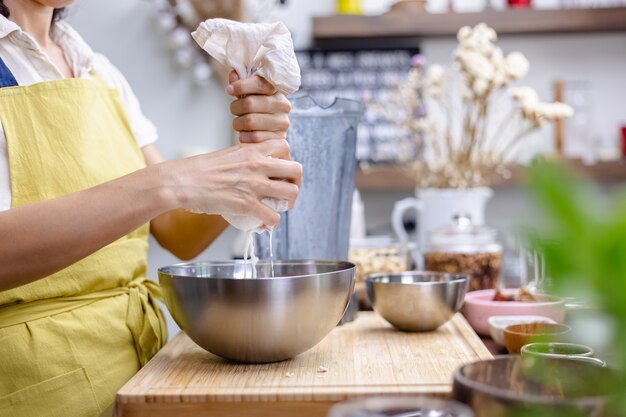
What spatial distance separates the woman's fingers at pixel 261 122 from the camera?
3.40 ft

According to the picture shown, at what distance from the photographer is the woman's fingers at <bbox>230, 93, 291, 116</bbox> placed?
1.03 meters

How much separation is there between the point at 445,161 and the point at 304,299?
1450 mm

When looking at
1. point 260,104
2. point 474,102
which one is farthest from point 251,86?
point 474,102

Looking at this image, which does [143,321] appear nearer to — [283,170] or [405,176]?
[283,170]

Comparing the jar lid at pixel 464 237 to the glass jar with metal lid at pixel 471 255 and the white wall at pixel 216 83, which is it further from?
the white wall at pixel 216 83

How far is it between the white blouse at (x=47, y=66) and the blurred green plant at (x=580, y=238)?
95cm

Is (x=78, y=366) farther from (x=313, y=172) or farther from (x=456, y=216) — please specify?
(x=456, y=216)

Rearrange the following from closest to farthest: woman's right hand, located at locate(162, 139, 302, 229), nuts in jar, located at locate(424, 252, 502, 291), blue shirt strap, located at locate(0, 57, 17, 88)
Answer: woman's right hand, located at locate(162, 139, 302, 229) → blue shirt strap, located at locate(0, 57, 17, 88) → nuts in jar, located at locate(424, 252, 502, 291)

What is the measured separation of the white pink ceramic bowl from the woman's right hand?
520 mm

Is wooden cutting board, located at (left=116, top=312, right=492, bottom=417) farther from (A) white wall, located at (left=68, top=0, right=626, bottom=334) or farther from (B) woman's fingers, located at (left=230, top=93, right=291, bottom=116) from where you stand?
(A) white wall, located at (left=68, top=0, right=626, bottom=334)

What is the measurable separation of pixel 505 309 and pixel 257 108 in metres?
0.61

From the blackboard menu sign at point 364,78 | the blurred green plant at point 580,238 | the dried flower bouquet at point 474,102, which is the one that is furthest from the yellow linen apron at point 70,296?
the blackboard menu sign at point 364,78

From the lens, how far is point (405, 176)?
10.00ft

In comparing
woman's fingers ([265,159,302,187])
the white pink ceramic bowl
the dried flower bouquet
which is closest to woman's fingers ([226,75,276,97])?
woman's fingers ([265,159,302,187])
